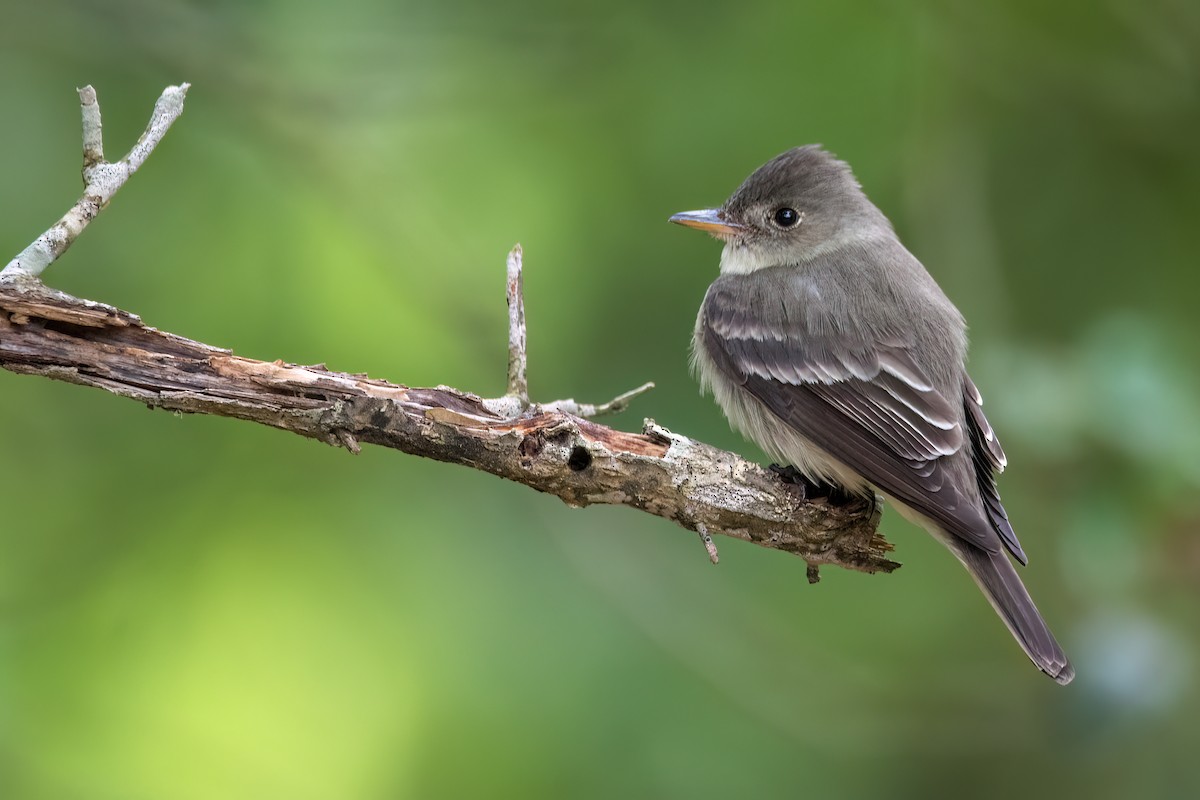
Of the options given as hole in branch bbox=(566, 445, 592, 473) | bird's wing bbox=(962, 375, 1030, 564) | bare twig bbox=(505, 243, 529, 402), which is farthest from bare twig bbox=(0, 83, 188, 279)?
bird's wing bbox=(962, 375, 1030, 564)

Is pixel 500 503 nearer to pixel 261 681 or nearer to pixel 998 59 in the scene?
pixel 261 681

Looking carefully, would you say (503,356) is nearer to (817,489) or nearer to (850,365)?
(850,365)

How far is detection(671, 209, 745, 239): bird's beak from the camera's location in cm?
534

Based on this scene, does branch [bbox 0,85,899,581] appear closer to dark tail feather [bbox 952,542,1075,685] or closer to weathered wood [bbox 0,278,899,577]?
weathered wood [bbox 0,278,899,577]

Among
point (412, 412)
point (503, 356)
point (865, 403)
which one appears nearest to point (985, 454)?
point (865, 403)

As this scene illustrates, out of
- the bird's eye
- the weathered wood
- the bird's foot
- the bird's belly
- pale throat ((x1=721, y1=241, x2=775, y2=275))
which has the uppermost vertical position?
the bird's eye

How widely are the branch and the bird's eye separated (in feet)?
5.86

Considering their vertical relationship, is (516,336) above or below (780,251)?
below

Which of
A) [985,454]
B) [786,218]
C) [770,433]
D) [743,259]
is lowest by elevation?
[770,433]

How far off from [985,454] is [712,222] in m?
1.58

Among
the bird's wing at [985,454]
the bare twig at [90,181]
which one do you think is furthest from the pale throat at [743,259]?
the bare twig at [90,181]

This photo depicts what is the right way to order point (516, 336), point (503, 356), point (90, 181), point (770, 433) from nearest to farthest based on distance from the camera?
point (90, 181), point (516, 336), point (770, 433), point (503, 356)

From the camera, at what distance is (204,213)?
19.8 feet

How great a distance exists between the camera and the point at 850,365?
4.59 meters
